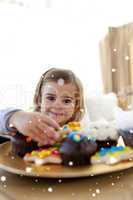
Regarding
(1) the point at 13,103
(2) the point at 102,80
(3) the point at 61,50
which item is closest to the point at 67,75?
(1) the point at 13,103

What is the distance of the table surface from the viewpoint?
23 cm

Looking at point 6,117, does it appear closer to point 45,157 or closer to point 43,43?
point 45,157

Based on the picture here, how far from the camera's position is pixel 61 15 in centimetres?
101

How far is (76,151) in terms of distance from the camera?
0.86ft

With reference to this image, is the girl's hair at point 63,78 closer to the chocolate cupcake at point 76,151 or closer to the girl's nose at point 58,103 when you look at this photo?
the girl's nose at point 58,103

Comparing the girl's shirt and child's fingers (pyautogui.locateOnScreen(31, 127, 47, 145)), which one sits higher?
the girl's shirt

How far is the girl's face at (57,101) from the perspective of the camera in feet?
1.25

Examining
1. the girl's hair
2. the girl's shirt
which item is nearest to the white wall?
the girl's hair

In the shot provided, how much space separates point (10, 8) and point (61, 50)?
0.76 ft

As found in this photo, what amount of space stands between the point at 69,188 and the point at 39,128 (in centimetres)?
7

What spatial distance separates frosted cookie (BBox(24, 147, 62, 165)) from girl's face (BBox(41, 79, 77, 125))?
100 mm

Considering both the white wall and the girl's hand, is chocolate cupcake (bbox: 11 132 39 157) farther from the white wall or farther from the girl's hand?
the white wall

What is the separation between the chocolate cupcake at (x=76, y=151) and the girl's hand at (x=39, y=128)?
1.0 inches

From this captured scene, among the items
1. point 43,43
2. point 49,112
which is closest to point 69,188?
point 49,112
